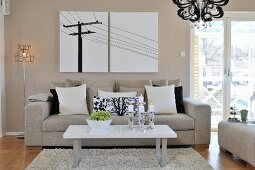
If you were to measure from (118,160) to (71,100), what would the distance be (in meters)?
1.47

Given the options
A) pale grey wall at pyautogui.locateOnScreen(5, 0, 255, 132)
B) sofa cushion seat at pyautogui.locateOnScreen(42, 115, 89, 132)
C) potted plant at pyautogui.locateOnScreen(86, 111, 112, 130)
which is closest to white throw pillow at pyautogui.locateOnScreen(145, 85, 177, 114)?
pale grey wall at pyautogui.locateOnScreen(5, 0, 255, 132)

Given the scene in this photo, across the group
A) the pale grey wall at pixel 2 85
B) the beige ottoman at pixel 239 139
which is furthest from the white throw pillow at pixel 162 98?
the pale grey wall at pixel 2 85

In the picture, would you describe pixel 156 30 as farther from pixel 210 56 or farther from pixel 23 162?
pixel 23 162

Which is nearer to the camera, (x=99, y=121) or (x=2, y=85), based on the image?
(x=99, y=121)

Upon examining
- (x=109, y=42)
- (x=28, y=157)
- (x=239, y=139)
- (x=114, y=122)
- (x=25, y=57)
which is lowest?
(x=28, y=157)

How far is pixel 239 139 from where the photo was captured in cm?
453

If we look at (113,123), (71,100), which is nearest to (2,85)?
(71,100)

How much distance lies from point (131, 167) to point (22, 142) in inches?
89.4

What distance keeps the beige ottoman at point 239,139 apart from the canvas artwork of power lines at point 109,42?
188 cm

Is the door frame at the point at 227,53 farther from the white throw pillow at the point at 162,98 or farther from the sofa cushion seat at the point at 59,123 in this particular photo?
the sofa cushion seat at the point at 59,123

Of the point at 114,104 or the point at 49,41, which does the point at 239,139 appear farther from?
the point at 49,41

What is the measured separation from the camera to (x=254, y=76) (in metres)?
6.70

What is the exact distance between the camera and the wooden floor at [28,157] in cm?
444

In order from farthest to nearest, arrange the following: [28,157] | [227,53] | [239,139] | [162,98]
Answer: [227,53] → [162,98] → [28,157] → [239,139]
